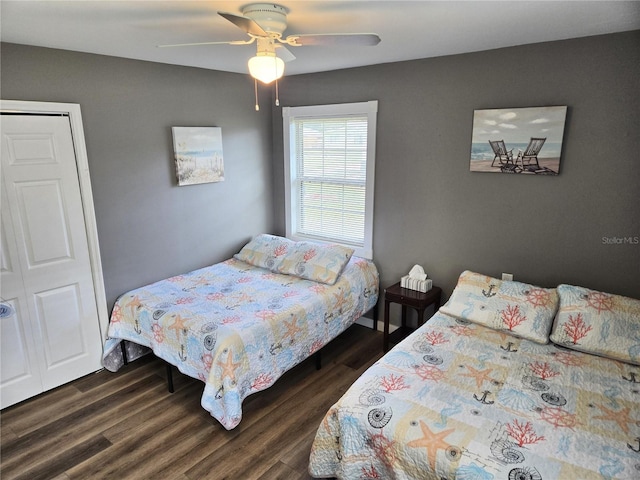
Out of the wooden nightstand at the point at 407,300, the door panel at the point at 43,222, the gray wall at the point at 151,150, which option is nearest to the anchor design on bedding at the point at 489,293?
the wooden nightstand at the point at 407,300

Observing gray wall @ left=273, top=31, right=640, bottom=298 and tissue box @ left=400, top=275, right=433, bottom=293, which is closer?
gray wall @ left=273, top=31, right=640, bottom=298

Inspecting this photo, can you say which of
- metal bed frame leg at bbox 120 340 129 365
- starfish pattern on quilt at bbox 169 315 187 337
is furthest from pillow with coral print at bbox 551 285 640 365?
metal bed frame leg at bbox 120 340 129 365

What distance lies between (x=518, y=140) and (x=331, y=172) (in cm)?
171

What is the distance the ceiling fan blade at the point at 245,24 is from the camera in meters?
1.55

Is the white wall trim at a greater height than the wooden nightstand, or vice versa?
the white wall trim

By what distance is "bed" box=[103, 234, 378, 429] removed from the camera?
2.49m

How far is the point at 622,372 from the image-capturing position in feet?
7.11

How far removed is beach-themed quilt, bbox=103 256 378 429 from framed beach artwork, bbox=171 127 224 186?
2.80 feet

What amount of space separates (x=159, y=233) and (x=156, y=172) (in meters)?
0.51

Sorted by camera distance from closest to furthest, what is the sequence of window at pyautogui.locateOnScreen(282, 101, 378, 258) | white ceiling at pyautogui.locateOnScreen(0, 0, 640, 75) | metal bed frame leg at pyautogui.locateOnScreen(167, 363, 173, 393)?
white ceiling at pyautogui.locateOnScreen(0, 0, 640, 75) < metal bed frame leg at pyautogui.locateOnScreen(167, 363, 173, 393) < window at pyautogui.locateOnScreen(282, 101, 378, 258)

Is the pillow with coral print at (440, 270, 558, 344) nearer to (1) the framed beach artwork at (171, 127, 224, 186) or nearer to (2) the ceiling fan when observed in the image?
(2) the ceiling fan

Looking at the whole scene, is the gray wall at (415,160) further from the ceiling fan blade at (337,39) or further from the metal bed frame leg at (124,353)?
the ceiling fan blade at (337,39)

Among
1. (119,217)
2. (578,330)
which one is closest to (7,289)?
(119,217)

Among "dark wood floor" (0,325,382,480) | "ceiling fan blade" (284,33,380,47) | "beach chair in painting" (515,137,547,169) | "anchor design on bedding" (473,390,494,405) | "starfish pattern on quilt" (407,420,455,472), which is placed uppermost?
"ceiling fan blade" (284,33,380,47)
